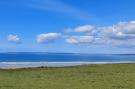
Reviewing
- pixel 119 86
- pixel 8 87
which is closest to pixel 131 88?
pixel 119 86

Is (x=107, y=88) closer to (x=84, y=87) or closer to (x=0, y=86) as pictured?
(x=84, y=87)

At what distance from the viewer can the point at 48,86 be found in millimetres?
25672

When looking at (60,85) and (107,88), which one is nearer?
(107,88)

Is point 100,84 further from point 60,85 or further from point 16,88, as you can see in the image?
point 16,88

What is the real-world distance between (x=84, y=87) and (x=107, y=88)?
1794mm

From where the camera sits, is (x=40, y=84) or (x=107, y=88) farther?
(x=40, y=84)

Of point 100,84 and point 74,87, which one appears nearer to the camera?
point 74,87

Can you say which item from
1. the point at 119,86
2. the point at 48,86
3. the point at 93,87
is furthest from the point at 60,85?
the point at 119,86

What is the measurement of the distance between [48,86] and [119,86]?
18.4ft

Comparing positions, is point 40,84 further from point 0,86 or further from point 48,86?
point 0,86

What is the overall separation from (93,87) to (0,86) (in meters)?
7.22

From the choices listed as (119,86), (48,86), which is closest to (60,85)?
(48,86)

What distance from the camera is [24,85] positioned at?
25984 millimetres

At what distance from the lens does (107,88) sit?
24.5m
